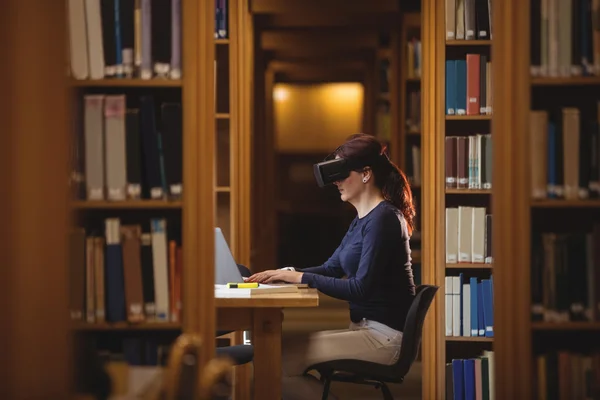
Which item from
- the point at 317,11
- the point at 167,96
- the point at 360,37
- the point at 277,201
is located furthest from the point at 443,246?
the point at 277,201

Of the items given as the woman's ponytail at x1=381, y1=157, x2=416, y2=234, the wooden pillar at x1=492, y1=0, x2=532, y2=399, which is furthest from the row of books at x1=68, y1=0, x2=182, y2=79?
the woman's ponytail at x1=381, y1=157, x2=416, y2=234

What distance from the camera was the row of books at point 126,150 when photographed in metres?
2.58

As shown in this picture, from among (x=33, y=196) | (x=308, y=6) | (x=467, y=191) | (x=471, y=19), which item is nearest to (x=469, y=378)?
(x=467, y=191)

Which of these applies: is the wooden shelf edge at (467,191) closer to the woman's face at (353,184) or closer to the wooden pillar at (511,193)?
the woman's face at (353,184)

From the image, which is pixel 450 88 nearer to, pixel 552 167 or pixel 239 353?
pixel 239 353

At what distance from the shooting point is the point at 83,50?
262 centimetres

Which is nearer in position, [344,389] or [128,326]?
[128,326]

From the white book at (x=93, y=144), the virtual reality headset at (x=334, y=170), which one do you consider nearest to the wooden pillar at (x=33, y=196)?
the white book at (x=93, y=144)

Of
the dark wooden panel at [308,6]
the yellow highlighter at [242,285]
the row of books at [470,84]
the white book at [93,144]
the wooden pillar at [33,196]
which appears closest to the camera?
the wooden pillar at [33,196]

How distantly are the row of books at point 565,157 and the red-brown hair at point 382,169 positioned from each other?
4.23ft

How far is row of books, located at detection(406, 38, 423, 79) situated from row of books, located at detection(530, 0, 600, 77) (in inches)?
144

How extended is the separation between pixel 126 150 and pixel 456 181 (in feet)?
8.39

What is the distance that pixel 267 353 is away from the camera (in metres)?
3.36

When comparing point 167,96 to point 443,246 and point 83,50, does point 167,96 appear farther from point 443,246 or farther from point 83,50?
point 443,246
